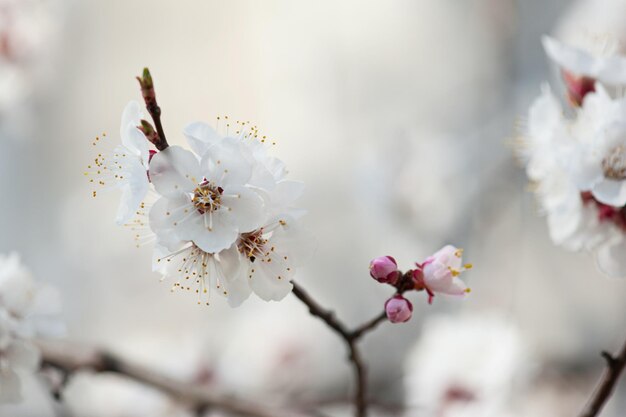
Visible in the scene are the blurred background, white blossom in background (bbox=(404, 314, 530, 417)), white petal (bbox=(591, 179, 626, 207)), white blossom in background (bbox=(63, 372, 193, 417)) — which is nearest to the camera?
white petal (bbox=(591, 179, 626, 207))

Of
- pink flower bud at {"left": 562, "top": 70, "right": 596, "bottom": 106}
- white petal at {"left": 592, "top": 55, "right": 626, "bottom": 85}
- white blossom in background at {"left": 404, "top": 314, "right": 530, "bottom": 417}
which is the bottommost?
white petal at {"left": 592, "top": 55, "right": 626, "bottom": 85}

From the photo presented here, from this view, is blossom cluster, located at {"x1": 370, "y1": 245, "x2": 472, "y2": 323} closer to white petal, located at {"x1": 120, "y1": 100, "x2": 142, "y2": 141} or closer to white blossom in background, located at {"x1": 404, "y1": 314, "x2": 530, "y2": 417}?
white petal, located at {"x1": 120, "y1": 100, "x2": 142, "y2": 141}

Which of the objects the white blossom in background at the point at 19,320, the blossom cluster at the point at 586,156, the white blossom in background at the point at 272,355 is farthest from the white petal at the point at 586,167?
the white blossom in background at the point at 272,355

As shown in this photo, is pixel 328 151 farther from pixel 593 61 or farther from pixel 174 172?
pixel 174 172

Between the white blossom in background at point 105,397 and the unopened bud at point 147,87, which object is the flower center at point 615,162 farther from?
the white blossom in background at point 105,397

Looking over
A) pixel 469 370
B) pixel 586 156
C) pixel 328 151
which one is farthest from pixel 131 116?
pixel 328 151

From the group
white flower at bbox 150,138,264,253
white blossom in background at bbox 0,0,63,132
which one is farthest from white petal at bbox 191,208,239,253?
white blossom in background at bbox 0,0,63,132
